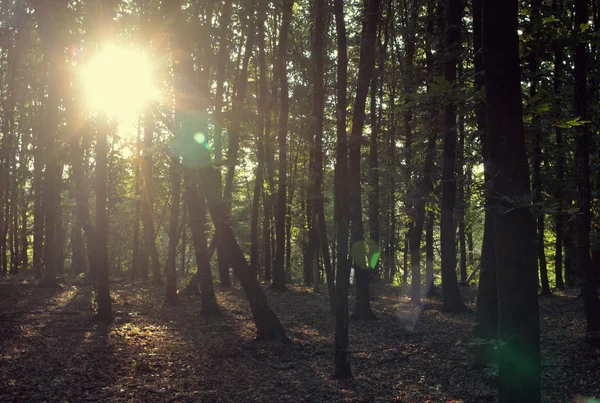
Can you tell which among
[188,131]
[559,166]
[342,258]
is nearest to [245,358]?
[342,258]

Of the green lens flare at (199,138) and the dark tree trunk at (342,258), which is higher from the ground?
the green lens flare at (199,138)

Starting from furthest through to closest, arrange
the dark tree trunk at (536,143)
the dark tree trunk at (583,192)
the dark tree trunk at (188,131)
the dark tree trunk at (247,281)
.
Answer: the dark tree trunk at (188,131)
the dark tree trunk at (247,281)
the dark tree trunk at (583,192)
the dark tree trunk at (536,143)

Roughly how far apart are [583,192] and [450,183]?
5.05m

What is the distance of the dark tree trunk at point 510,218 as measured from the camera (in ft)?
17.3

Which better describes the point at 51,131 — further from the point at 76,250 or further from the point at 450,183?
the point at 76,250

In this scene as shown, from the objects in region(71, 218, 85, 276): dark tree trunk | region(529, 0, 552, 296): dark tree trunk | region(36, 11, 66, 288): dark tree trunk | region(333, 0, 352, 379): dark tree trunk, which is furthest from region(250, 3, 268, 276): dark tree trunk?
region(71, 218, 85, 276): dark tree trunk

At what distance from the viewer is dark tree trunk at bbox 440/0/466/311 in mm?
13078

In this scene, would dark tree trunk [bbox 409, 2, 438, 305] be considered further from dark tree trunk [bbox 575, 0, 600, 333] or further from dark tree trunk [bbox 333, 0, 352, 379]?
dark tree trunk [bbox 333, 0, 352, 379]

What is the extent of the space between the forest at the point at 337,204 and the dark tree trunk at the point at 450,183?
6 cm

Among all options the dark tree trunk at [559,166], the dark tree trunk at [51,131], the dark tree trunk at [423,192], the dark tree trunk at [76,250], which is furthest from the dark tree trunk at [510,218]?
the dark tree trunk at [76,250]

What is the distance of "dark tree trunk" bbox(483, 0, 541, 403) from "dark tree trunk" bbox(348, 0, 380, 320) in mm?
4528

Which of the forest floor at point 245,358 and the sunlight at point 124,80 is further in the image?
the sunlight at point 124,80

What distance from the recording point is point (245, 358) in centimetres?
1084

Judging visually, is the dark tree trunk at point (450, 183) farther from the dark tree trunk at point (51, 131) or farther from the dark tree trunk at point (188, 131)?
the dark tree trunk at point (51, 131)
